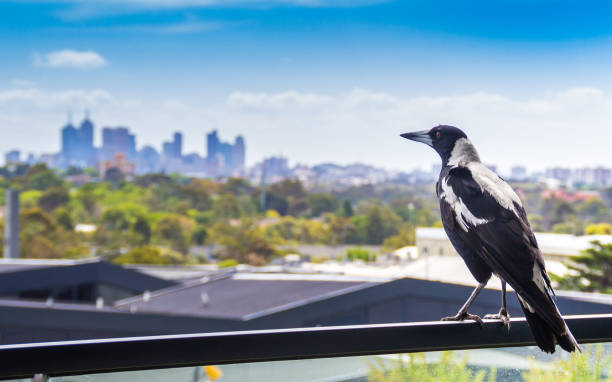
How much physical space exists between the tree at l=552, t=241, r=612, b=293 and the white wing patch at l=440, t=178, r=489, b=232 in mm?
12041

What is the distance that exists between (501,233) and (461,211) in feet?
0.26

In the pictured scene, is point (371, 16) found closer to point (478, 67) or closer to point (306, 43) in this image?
point (306, 43)

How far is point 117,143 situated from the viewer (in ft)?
99.6

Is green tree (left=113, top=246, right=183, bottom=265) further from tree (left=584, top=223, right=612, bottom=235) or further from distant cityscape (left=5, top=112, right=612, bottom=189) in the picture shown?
tree (left=584, top=223, right=612, bottom=235)

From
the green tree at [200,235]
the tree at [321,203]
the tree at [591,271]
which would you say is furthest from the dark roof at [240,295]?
the green tree at [200,235]

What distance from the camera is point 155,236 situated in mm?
22562

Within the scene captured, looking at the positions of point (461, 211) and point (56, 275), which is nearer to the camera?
point (461, 211)

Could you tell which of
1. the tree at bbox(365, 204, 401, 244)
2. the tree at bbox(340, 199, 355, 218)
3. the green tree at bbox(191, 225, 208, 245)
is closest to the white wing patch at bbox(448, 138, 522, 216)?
the tree at bbox(365, 204, 401, 244)

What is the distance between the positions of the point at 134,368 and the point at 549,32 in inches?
1201

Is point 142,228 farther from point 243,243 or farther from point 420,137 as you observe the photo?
point 420,137

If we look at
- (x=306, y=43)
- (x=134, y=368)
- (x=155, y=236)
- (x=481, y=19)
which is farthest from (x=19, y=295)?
(x=306, y=43)

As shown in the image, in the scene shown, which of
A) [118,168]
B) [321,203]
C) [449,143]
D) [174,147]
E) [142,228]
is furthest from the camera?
[174,147]

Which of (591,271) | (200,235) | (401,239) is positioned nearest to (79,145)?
(200,235)

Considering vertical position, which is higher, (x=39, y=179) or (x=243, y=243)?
(x=39, y=179)
